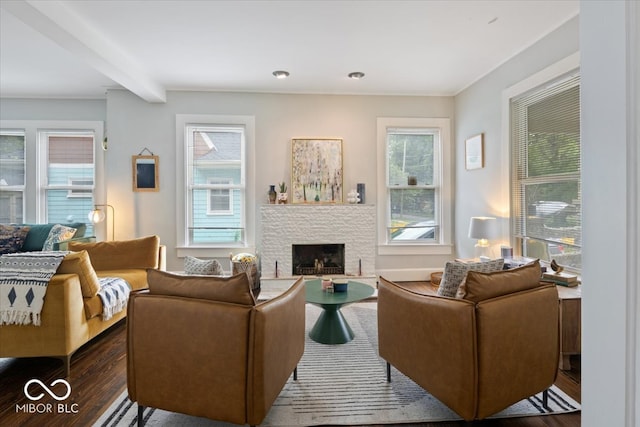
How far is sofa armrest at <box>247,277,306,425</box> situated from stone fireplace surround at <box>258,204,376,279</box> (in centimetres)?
258

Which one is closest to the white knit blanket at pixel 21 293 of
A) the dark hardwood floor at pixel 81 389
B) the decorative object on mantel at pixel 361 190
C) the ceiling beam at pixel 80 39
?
the dark hardwood floor at pixel 81 389

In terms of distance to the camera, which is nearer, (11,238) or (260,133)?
(11,238)

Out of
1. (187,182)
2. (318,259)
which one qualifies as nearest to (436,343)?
(318,259)

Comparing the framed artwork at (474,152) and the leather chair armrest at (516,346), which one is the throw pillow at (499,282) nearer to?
the leather chair armrest at (516,346)

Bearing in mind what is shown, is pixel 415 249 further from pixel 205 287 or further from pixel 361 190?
pixel 205 287

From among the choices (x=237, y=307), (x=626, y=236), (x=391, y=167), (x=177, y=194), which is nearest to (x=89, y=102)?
(x=177, y=194)

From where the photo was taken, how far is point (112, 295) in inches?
110

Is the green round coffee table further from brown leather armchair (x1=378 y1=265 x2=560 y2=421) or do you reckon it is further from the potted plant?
the potted plant

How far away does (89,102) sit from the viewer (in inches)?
196

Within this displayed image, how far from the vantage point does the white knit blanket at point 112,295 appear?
2684 millimetres

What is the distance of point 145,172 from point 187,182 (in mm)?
575

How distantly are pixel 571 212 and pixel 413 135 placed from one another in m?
2.50

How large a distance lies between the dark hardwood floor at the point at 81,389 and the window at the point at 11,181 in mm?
3346

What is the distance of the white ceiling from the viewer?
270 centimetres
